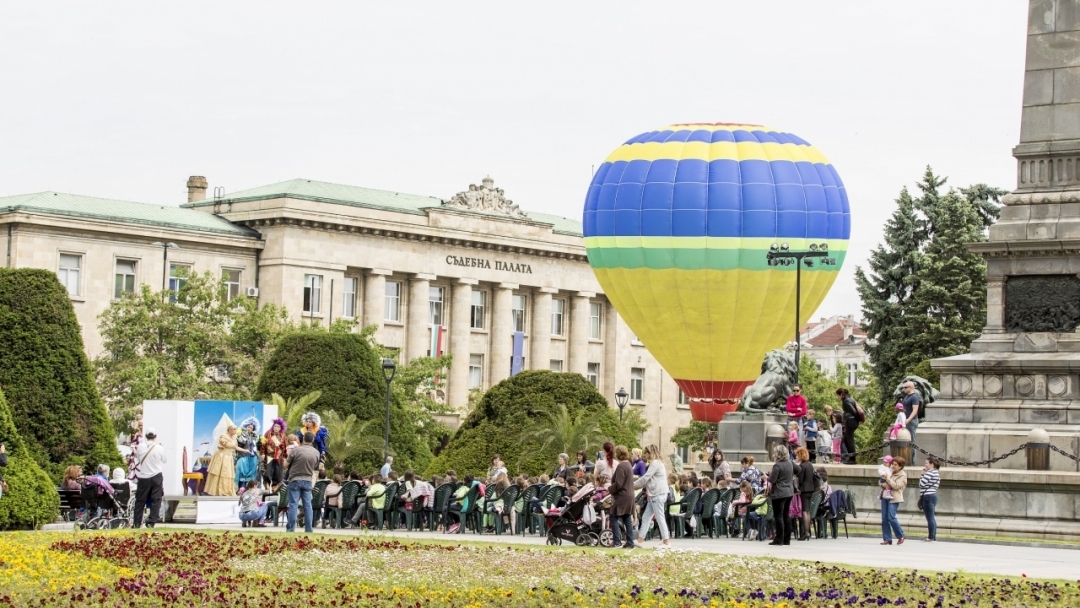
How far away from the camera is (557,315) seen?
107 metres

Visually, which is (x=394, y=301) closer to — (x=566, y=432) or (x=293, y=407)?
(x=293, y=407)

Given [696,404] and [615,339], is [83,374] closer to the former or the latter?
[696,404]

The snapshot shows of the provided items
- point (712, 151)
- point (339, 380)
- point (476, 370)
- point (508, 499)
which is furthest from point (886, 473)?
point (476, 370)

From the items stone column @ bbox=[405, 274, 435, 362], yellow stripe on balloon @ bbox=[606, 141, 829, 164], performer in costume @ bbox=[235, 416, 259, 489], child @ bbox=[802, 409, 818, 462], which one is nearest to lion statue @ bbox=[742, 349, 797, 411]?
child @ bbox=[802, 409, 818, 462]

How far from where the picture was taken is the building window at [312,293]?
304ft

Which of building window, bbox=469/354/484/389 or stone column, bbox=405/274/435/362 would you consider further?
building window, bbox=469/354/484/389

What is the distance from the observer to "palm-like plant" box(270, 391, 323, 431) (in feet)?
171

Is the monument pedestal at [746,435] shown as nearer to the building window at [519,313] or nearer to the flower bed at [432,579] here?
the flower bed at [432,579]

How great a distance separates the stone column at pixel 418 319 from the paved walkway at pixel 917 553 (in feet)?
215

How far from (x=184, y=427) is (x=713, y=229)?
1102 inches

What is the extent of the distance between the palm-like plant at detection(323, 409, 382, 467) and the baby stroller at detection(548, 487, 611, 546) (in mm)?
24904

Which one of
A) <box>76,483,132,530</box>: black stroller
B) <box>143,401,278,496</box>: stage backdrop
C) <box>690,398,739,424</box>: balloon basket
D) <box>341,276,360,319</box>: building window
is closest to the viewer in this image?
<box>76,483,132,530</box>: black stroller

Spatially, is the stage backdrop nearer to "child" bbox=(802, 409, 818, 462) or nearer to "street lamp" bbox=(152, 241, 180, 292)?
"child" bbox=(802, 409, 818, 462)

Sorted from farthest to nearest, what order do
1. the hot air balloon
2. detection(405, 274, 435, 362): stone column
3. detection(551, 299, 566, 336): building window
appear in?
detection(551, 299, 566, 336): building window, detection(405, 274, 435, 362): stone column, the hot air balloon
